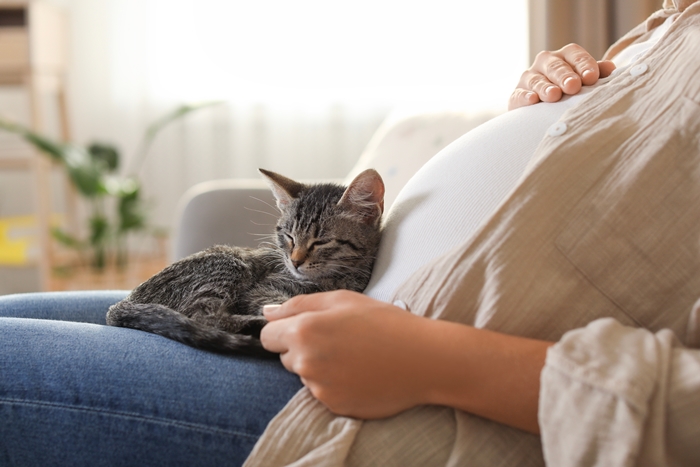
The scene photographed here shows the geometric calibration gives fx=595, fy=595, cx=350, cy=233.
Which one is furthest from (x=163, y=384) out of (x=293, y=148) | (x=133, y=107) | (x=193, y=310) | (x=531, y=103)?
(x=133, y=107)

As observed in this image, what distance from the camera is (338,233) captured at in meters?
1.07

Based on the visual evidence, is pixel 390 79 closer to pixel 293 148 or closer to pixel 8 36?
pixel 293 148

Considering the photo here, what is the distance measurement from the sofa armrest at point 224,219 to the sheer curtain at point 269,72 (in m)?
1.57

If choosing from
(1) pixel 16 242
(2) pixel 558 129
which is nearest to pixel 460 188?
(2) pixel 558 129

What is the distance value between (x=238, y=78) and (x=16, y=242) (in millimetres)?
1396

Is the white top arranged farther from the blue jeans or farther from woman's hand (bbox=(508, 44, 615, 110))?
the blue jeans

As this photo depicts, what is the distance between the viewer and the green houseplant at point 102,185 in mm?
2615

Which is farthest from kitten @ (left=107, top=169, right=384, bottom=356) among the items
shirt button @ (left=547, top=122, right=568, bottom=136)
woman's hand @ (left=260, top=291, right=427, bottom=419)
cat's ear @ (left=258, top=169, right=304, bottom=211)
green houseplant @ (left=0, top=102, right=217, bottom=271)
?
green houseplant @ (left=0, top=102, right=217, bottom=271)

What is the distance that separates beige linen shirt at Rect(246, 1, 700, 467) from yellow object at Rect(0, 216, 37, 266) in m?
2.81

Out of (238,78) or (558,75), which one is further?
(238,78)

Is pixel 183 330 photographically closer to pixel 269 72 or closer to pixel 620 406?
pixel 620 406

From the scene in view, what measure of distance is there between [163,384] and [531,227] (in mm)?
446

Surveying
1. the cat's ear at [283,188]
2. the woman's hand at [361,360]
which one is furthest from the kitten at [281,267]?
the woman's hand at [361,360]

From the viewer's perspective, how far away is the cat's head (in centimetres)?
104
